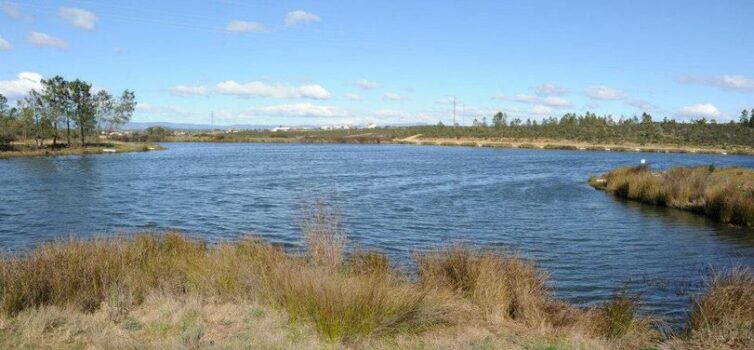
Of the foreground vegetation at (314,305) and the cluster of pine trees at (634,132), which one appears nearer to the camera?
the foreground vegetation at (314,305)

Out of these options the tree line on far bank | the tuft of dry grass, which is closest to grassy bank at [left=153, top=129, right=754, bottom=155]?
the tree line on far bank

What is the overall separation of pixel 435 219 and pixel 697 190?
591 inches

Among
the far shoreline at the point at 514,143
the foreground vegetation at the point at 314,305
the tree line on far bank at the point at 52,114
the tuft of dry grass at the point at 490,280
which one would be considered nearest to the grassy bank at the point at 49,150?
the tree line on far bank at the point at 52,114

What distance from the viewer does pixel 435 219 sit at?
81.6 feet

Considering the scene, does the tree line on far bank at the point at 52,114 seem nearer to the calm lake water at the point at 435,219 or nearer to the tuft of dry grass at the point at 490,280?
the calm lake water at the point at 435,219

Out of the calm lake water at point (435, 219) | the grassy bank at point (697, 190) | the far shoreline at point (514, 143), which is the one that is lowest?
the calm lake water at point (435, 219)

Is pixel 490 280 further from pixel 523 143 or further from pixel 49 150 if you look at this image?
pixel 523 143

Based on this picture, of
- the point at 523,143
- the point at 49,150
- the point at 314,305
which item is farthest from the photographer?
the point at 523,143

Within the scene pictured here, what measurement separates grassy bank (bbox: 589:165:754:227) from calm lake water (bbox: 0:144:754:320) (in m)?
0.95

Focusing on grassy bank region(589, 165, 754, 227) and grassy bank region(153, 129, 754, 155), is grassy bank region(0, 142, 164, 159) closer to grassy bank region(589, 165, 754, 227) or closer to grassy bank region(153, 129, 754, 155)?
grassy bank region(589, 165, 754, 227)

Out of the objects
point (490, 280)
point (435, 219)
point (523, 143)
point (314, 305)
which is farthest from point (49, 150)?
point (523, 143)

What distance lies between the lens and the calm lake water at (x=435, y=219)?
53.0 feet

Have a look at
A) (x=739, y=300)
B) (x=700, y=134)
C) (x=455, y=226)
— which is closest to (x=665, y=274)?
(x=739, y=300)

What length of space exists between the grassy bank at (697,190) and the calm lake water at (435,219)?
0.95 metres
